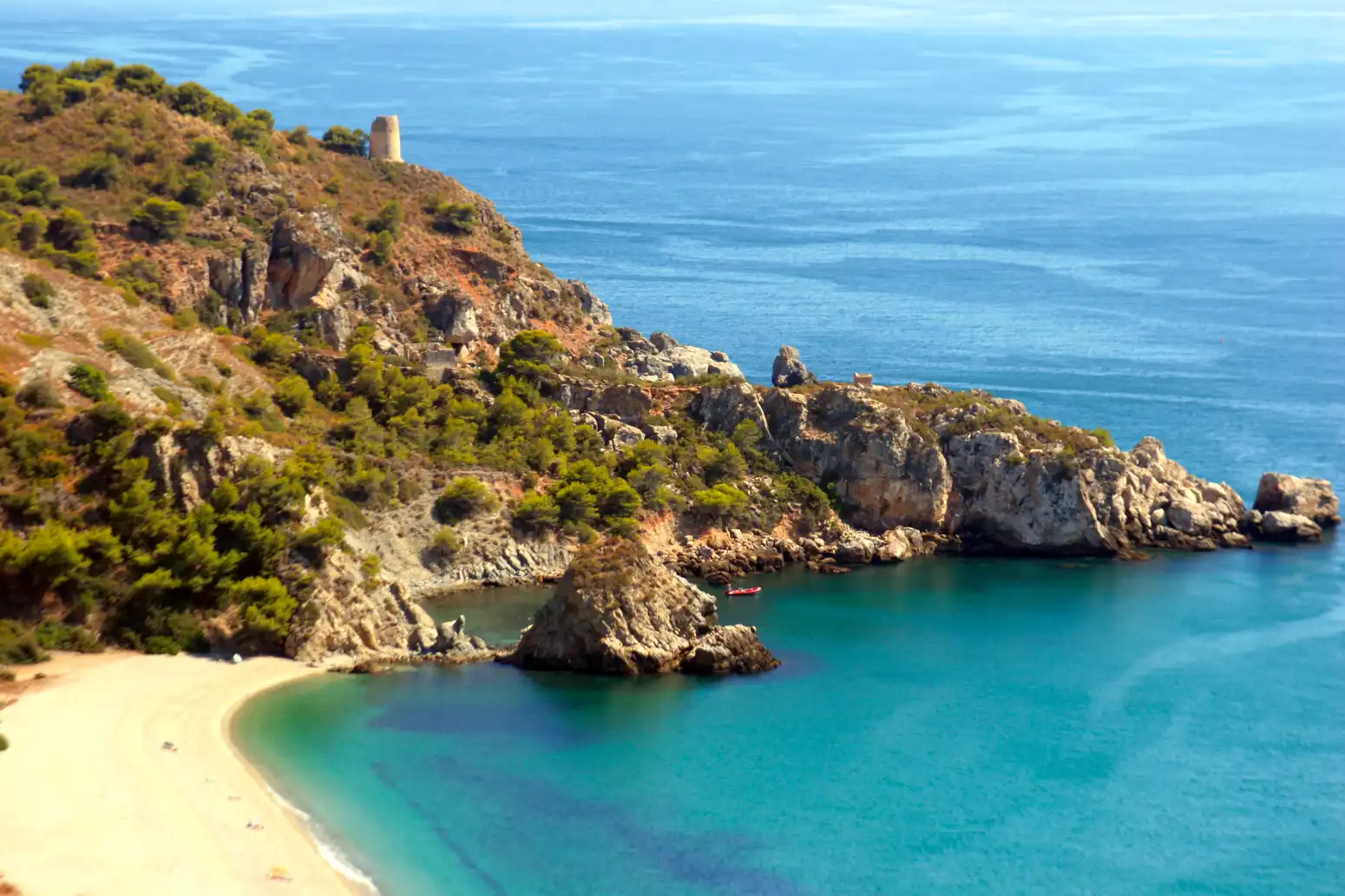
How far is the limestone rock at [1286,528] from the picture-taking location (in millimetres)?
63875

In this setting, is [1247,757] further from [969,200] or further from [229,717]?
[969,200]

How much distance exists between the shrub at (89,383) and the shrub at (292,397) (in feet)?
29.2

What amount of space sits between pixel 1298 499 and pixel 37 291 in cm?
4283

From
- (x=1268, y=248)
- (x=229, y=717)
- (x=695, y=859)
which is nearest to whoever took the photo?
(x=695, y=859)

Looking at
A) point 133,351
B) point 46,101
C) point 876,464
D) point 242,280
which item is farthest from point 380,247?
point 876,464

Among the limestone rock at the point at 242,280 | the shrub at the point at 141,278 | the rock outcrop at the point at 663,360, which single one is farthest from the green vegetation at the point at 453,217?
the shrub at the point at 141,278

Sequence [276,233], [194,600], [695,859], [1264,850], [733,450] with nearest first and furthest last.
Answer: [695,859] < [1264,850] < [194,600] < [733,450] < [276,233]

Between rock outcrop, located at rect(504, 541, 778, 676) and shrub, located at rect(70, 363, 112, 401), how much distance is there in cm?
1374

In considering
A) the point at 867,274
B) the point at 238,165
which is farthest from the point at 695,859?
the point at 867,274

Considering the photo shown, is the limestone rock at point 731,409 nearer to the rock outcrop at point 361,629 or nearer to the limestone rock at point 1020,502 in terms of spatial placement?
the limestone rock at point 1020,502

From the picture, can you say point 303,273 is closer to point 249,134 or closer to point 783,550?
point 249,134

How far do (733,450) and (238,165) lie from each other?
75.9ft

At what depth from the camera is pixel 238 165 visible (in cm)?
7044

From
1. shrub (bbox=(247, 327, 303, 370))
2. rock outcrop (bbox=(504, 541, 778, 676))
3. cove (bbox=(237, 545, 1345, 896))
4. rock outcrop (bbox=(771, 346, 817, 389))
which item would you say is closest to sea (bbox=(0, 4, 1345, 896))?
cove (bbox=(237, 545, 1345, 896))
